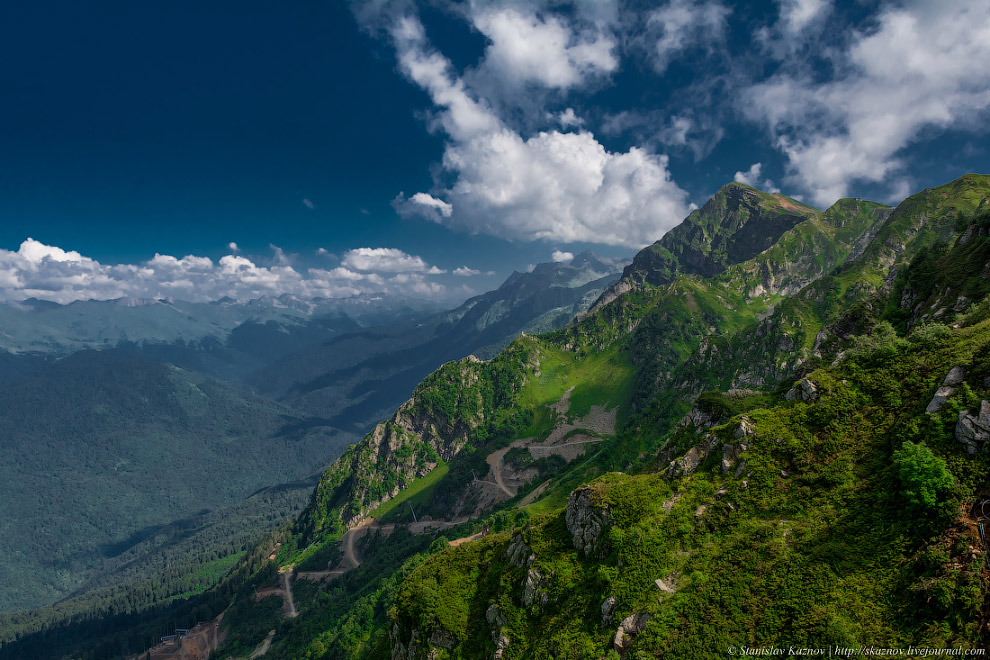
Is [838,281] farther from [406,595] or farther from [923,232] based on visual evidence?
[406,595]

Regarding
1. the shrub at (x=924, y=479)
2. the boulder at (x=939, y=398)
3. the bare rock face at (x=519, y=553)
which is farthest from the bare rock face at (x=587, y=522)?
the boulder at (x=939, y=398)

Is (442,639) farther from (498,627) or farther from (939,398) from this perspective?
(939,398)

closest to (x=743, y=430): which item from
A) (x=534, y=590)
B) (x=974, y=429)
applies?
(x=974, y=429)

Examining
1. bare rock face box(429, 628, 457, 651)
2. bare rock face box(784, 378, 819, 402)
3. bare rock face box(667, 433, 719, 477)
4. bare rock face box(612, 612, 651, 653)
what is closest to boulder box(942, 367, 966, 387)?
bare rock face box(784, 378, 819, 402)

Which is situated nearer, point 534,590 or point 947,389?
point 947,389

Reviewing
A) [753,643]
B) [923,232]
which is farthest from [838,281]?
[753,643]
